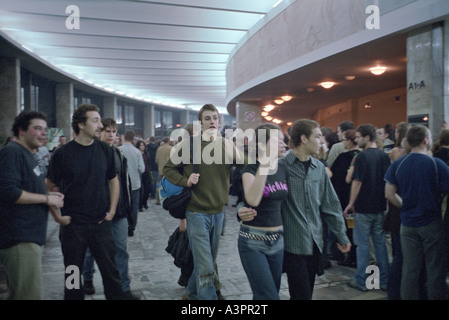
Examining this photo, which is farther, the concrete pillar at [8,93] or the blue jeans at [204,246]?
the concrete pillar at [8,93]

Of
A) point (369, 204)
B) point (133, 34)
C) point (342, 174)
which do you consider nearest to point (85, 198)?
point (369, 204)

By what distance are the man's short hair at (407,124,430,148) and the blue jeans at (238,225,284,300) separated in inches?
66.0

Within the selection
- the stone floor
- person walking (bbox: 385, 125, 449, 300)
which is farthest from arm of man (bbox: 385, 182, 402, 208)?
the stone floor

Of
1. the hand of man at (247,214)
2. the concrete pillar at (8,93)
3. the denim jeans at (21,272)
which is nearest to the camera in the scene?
the denim jeans at (21,272)

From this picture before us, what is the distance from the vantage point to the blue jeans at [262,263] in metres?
2.72

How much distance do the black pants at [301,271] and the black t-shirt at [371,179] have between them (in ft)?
5.82

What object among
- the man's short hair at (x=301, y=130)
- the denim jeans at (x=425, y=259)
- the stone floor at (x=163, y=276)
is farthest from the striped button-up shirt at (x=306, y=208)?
the stone floor at (x=163, y=276)

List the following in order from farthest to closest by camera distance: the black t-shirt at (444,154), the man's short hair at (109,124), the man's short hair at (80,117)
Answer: the man's short hair at (109,124)
the black t-shirt at (444,154)
the man's short hair at (80,117)

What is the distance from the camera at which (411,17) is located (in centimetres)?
649

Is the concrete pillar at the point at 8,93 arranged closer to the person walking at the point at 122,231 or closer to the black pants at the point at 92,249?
the person walking at the point at 122,231

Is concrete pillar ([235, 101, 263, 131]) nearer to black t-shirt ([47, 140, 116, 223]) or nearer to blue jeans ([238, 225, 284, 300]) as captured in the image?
black t-shirt ([47, 140, 116, 223])

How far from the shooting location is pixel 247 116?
55.4 ft
